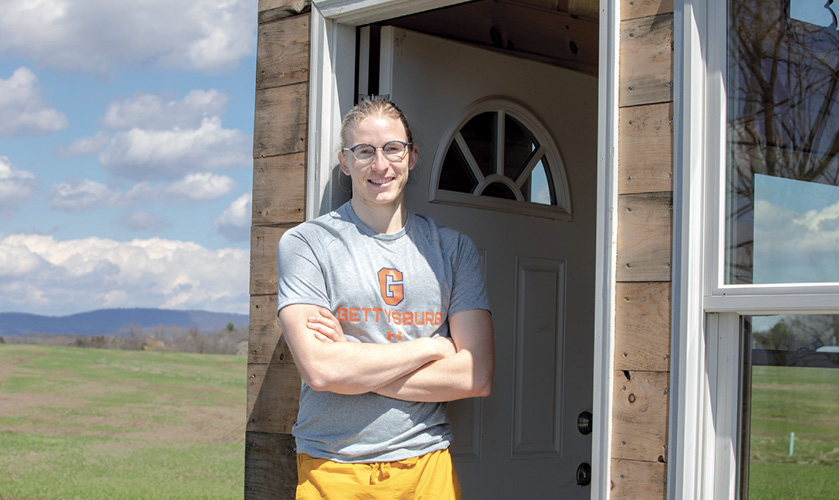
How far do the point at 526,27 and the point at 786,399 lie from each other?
176 cm

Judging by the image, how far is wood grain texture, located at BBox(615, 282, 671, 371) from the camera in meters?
1.96

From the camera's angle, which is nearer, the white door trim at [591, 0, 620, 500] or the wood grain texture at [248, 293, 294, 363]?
the white door trim at [591, 0, 620, 500]

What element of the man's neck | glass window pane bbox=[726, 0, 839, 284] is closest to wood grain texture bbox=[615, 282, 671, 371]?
glass window pane bbox=[726, 0, 839, 284]

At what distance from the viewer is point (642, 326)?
1.99 meters

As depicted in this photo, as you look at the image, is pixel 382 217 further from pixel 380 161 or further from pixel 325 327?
pixel 325 327

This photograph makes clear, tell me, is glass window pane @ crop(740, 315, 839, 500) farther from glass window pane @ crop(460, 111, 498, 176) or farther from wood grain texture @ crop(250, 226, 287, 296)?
wood grain texture @ crop(250, 226, 287, 296)

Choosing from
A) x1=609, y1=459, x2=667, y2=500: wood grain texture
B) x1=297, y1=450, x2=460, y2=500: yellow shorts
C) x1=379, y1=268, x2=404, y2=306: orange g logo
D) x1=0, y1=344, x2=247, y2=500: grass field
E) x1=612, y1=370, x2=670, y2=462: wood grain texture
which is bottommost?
x1=0, y1=344, x2=247, y2=500: grass field

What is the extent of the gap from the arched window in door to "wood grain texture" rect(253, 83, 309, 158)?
1.60 ft

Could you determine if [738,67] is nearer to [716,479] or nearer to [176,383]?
[716,479]

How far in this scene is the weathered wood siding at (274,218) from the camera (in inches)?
109

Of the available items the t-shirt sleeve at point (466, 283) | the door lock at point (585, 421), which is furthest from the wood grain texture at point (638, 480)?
the door lock at point (585, 421)

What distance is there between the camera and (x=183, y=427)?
1741 cm

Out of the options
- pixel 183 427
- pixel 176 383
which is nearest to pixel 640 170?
pixel 183 427

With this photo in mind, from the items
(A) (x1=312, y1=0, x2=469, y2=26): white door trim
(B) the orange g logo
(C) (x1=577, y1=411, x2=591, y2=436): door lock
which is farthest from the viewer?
(C) (x1=577, y1=411, x2=591, y2=436): door lock
